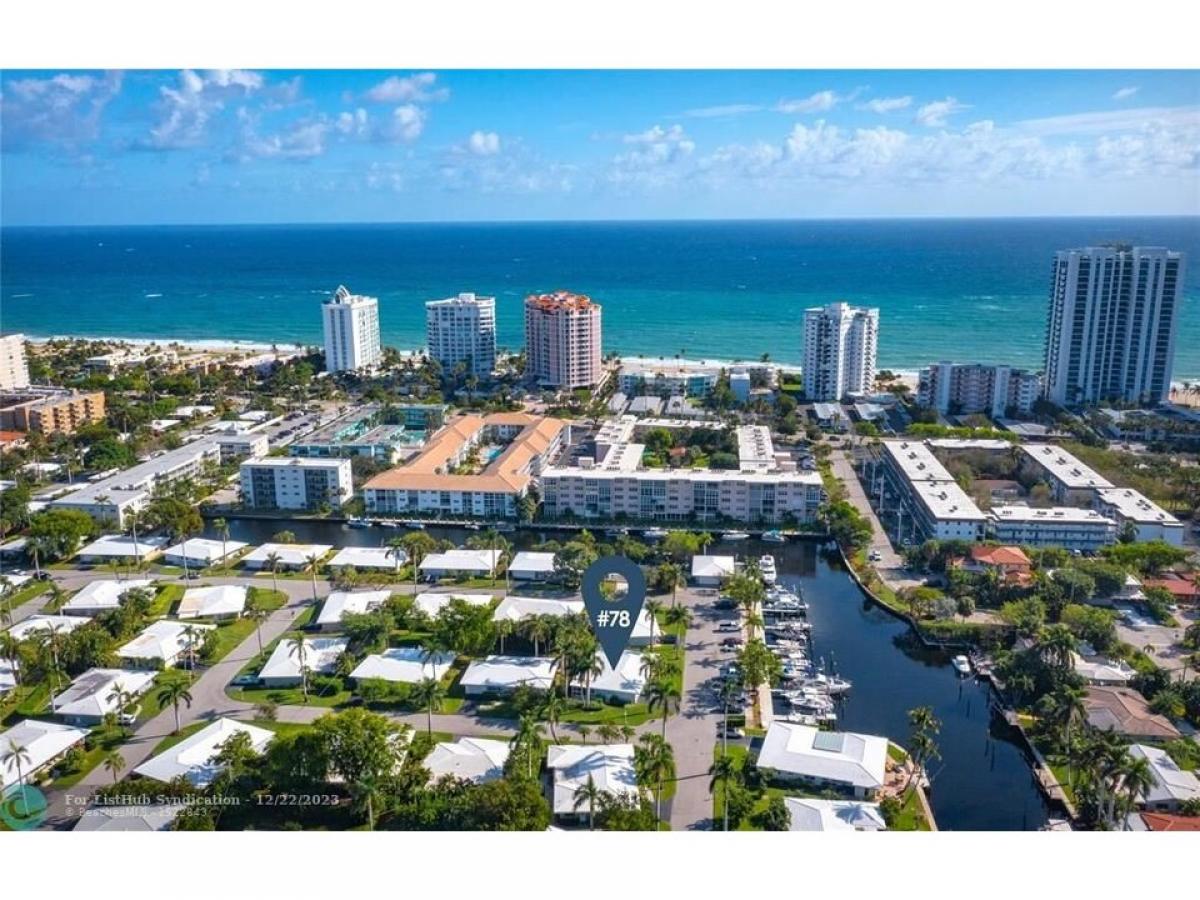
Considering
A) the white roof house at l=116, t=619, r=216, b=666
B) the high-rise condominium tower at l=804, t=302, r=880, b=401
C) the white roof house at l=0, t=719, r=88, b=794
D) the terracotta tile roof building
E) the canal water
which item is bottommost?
the canal water

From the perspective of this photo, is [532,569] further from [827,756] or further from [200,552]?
[827,756]

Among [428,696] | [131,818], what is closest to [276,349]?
[428,696]

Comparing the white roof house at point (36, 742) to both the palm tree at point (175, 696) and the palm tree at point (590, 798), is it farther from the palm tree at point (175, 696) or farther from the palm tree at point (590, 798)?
the palm tree at point (590, 798)

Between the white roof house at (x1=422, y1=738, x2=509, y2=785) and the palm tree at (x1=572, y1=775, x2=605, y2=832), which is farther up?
the palm tree at (x1=572, y1=775, x2=605, y2=832)

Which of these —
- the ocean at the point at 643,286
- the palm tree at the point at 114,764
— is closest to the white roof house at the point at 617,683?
the palm tree at the point at 114,764

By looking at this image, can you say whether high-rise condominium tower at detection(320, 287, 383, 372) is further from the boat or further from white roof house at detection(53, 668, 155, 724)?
white roof house at detection(53, 668, 155, 724)

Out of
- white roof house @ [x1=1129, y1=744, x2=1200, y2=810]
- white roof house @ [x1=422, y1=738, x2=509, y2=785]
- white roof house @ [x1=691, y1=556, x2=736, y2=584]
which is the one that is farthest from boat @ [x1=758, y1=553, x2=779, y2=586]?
white roof house @ [x1=422, y1=738, x2=509, y2=785]
